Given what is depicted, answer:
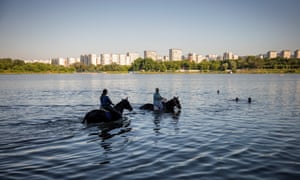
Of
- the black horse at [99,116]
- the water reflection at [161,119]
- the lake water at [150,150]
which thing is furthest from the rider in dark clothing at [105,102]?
the water reflection at [161,119]

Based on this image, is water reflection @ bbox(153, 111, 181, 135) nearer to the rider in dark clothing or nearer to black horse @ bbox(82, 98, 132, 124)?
black horse @ bbox(82, 98, 132, 124)

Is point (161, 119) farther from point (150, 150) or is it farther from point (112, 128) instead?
point (150, 150)

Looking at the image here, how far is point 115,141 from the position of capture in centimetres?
1316

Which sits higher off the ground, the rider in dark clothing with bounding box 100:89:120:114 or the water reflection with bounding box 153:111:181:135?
the rider in dark clothing with bounding box 100:89:120:114

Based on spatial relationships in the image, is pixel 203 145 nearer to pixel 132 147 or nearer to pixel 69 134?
pixel 132 147

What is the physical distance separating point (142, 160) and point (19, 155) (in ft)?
17.1

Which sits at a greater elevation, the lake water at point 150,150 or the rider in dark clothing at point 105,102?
the rider in dark clothing at point 105,102

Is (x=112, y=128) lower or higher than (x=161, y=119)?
higher

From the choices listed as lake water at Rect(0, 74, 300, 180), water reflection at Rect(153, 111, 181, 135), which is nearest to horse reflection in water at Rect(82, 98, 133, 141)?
lake water at Rect(0, 74, 300, 180)

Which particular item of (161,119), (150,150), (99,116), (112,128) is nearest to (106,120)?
(99,116)

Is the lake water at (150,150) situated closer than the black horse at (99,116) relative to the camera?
Yes

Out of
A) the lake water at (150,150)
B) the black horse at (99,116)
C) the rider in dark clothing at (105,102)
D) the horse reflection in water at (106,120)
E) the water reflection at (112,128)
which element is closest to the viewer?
the lake water at (150,150)

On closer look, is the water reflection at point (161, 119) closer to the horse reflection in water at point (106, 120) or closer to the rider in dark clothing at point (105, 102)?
the horse reflection in water at point (106, 120)

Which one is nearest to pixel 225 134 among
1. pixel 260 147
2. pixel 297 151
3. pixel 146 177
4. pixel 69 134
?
pixel 260 147
